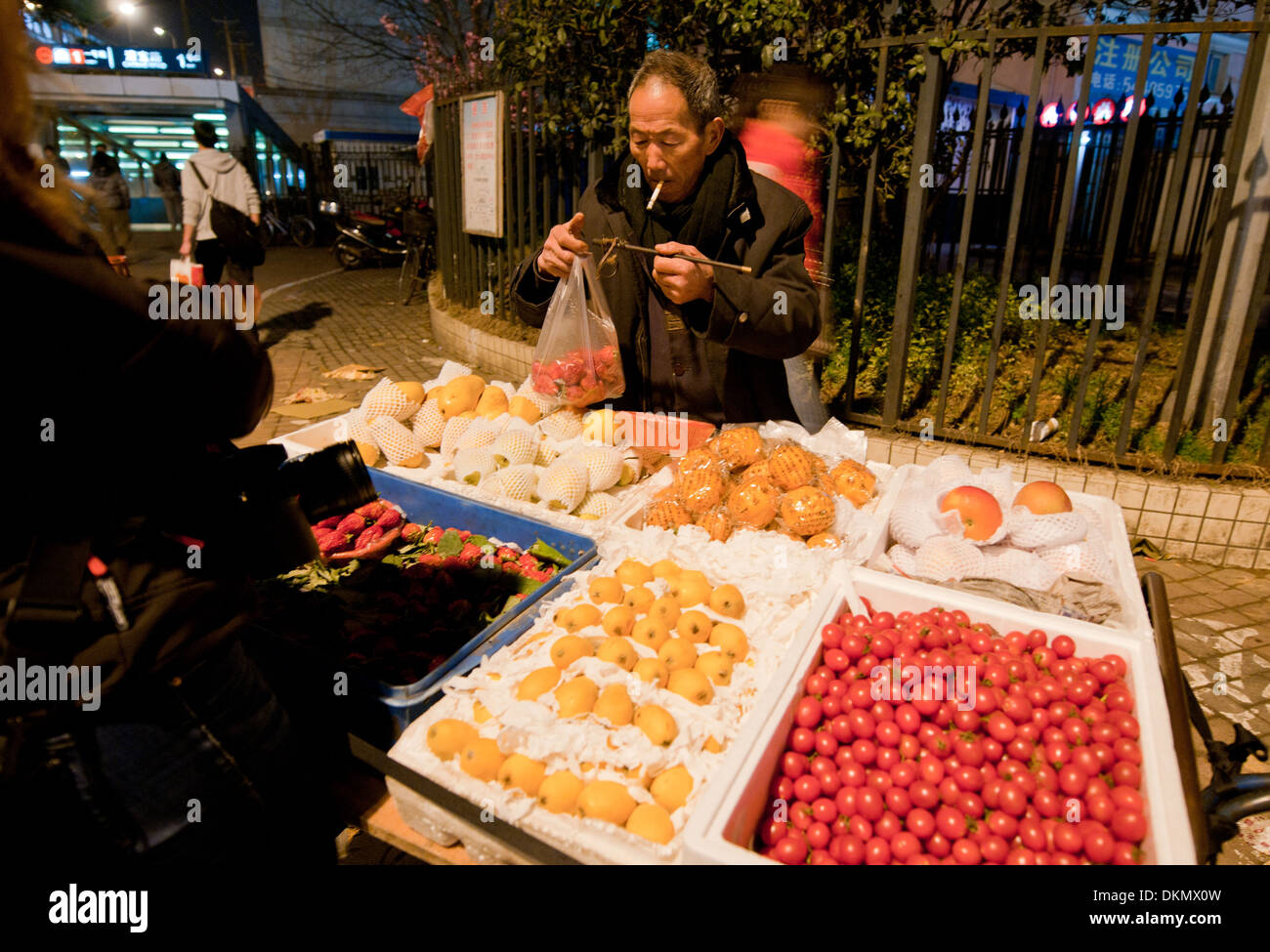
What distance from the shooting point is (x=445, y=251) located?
9398 millimetres

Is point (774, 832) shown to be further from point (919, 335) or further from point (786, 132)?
point (919, 335)

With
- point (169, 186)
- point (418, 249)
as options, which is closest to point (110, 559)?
point (418, 249)

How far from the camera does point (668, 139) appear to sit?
267cm

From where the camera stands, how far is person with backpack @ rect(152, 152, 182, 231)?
70.5 feet

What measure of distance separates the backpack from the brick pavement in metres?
1.19

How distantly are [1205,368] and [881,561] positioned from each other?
378 centimetres

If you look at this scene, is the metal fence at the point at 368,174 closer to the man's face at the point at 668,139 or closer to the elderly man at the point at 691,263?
the elderly man at the point at 691,263

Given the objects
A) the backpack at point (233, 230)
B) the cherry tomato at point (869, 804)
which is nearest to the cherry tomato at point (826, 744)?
the cherry tomato at point (869, 804)

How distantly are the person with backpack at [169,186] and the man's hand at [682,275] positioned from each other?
24476 mm

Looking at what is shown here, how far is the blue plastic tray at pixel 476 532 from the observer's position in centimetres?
176

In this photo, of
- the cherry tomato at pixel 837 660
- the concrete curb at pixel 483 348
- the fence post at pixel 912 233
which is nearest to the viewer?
the cherry tomato at pixel 837 660

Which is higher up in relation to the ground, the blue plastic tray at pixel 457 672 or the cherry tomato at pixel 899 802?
the blue plastic tray at pixel 457 672

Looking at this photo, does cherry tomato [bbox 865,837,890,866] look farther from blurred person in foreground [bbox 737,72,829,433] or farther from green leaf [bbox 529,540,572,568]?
blurred person in foreground [bbox 737,72,829,433]
